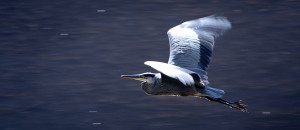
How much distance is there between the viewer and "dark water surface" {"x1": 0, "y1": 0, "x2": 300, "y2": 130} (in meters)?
6.46

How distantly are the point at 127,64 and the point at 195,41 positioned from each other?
2.25 m

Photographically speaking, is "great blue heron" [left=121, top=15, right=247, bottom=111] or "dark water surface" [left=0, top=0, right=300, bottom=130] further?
"dark water surface" [left=0, top=0, right=300, bottom=130]

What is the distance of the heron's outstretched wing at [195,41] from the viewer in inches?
209

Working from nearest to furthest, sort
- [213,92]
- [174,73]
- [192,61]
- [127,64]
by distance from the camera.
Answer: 1. [174,73]
2. [213,92]
3. [192,61]
4. [127,64]

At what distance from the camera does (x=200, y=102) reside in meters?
6.82

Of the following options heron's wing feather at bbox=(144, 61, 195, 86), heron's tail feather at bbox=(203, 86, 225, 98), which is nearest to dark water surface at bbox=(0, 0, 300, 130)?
heron's tail feather at bbox=(203, 86, 225, 98)

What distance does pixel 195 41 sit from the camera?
5.45 meters

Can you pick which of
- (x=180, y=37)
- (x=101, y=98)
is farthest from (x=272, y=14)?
(x=180, y=37)

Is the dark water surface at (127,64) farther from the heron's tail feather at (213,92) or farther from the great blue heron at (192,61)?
the heron's tail feather at (213,92)

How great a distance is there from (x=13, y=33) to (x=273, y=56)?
318 centimetres

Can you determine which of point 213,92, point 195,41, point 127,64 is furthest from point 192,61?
point 127,64

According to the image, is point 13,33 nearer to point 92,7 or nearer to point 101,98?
point 92,7

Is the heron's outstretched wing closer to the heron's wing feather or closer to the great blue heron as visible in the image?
the great blue heron

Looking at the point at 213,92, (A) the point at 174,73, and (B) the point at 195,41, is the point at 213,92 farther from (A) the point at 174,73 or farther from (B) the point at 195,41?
(A) the point at 174,73
